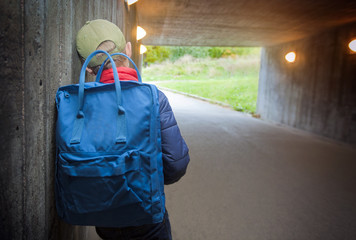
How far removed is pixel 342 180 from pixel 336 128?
4209 millimetres

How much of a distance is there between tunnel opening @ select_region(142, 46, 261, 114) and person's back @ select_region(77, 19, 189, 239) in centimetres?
1465

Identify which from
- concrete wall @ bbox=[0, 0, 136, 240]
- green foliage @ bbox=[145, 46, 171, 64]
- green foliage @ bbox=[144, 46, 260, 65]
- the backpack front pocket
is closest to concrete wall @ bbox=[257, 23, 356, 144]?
the backpack front pocket

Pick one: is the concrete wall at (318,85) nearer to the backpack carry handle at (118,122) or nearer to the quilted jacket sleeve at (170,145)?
the quilted jacket sleeve at (170,145)

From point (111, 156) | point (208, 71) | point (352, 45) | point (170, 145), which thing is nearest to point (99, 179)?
point (111, 156)

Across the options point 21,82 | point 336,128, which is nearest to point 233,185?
point 21,82

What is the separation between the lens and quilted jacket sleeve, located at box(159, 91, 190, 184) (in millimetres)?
1221

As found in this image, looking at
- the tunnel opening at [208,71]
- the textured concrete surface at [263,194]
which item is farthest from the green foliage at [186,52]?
the textured concrete surface at [263,194]

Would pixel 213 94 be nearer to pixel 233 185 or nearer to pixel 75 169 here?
pixel 233 185

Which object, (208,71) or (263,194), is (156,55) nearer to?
(208,71)

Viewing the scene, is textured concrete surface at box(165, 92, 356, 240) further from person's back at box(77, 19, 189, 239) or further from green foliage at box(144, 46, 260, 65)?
green foliage at box(144, 46, 260, 65)

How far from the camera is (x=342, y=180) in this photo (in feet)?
13.2

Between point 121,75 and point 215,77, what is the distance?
25278 millimetres

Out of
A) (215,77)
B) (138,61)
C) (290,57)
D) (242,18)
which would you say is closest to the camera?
(242,18)

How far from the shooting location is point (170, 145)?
125cm
